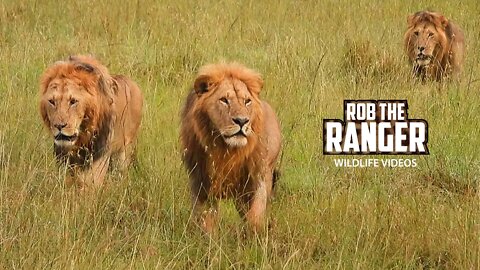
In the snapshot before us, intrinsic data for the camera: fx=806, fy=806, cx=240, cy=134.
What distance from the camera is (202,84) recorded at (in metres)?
3.86

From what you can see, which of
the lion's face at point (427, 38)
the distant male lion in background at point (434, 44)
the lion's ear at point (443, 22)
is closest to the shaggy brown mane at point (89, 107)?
the distant male lion in background at point (434, 44)

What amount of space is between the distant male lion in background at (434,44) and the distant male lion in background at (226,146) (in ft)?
12.5

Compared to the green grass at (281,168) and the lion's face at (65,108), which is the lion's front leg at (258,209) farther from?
the lion's face at (65,108)

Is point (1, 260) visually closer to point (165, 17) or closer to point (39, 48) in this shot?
point (39, 48)

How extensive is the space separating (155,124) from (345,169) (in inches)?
55.9

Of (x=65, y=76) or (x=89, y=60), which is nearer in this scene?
(x=65, y=76)

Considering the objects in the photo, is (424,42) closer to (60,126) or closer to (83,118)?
(83,118)

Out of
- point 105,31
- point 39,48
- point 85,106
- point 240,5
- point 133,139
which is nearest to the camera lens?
point 85,106

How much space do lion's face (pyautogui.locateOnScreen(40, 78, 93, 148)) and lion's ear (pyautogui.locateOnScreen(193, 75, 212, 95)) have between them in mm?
756

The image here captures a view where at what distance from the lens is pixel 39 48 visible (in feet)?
24.5

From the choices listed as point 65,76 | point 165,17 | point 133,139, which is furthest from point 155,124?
point 165,17

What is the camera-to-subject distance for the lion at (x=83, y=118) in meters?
4.22

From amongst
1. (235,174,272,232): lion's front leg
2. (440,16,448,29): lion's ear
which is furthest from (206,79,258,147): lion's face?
(440,16,448,29): lion's ear

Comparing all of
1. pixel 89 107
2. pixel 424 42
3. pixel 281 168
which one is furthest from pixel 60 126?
pixel 424 42
